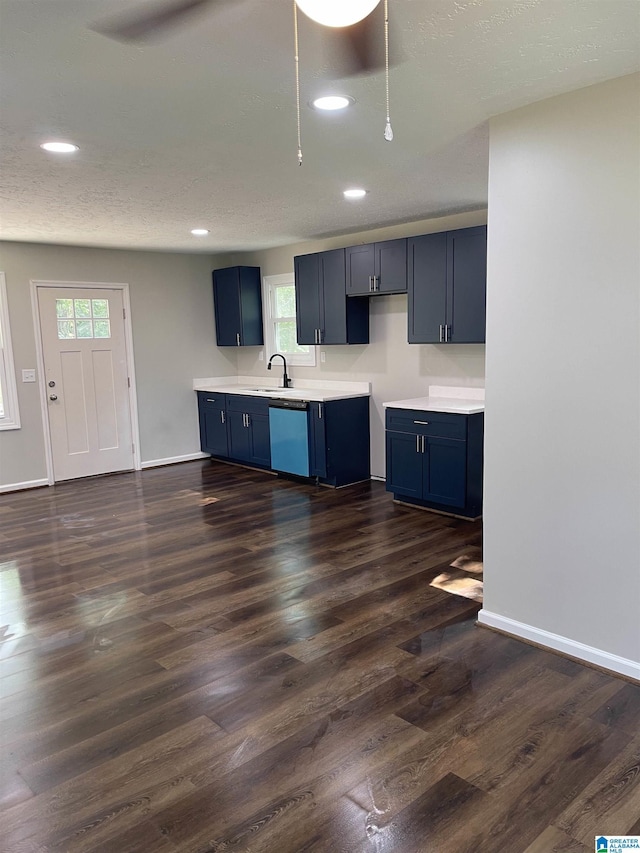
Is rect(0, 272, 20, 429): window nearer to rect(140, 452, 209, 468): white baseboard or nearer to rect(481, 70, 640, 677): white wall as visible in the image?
rect(140, 452, 209, 468): white baseboard

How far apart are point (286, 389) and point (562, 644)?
14.4ft

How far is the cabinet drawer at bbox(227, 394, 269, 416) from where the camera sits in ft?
20.9

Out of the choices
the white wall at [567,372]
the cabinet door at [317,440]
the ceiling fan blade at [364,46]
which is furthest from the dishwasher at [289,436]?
the ceiling fan blade at [364,46]

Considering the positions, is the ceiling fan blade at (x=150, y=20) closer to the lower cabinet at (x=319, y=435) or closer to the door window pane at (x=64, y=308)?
the lower cabinet at (x=319, y=435)

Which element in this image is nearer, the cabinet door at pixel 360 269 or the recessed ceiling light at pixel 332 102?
the recessed ceiling light at pixel 332 102

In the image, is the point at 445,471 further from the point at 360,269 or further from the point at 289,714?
the point at 289,714

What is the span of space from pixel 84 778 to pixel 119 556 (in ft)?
7.28

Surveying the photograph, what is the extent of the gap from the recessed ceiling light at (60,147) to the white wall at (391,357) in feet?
10.4

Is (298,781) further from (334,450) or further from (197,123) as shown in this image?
(334,450)

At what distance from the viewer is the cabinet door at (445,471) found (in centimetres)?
462

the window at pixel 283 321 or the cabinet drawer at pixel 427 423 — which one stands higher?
the window at pixel 283 321

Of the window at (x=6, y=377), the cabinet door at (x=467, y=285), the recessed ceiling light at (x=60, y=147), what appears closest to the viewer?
the recessed ceiling light at (x=60, y=147)

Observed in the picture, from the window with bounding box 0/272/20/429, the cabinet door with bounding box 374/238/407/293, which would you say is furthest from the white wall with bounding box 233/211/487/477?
the window with bounding box 0/272/20/429

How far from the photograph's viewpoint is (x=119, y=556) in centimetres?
419
